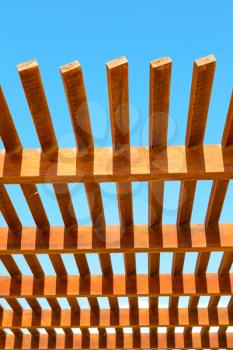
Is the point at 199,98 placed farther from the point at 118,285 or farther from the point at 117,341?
the point at 117,341

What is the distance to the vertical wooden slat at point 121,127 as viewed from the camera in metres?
3.92

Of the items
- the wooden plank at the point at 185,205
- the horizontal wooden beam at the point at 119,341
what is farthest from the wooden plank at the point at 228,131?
the horizontal wooden beam at the point at 119,341

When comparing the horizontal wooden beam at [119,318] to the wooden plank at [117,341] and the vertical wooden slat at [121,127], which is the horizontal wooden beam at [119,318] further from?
the vertical wooden slat at [121,127]

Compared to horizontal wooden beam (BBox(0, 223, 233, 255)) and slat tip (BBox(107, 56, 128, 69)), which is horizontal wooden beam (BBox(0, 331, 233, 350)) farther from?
slat tip (BBox(107, 56, 128, 69))

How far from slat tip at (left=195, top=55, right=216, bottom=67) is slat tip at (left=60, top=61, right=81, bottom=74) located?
3.39 feet

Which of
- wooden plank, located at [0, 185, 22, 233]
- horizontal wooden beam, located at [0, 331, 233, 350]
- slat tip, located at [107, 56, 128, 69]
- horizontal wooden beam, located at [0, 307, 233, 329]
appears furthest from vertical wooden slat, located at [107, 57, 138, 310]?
horizontal wooden beam, located at [0, 331, 233, 350]

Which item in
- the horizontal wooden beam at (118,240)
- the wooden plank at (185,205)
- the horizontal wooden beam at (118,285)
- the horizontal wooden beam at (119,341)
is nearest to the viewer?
the wooden plank at (185,205)

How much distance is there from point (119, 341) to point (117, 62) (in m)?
8.20

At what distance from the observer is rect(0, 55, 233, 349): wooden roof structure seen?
14.0ft

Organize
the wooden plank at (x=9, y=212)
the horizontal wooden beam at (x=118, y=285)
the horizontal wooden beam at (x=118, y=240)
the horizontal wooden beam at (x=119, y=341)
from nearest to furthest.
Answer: the wooden plank at (x=9, y=212) → the horizontal wooden beam at (x=118, y=240) → the horizontal wooden beam at (x=118, y=285) → the horizontal wooden beam at (x=119, y=341)

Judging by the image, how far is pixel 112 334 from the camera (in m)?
10.6

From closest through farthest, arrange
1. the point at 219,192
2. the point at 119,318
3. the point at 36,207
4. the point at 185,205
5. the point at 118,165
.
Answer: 1. the point at 118,165
2. the point at 219,192
3. the point at 185,205
4. the point at 36,207
5. the point at 119,318

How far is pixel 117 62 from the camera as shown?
3900 mm

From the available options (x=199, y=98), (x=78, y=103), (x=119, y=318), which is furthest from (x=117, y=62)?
(x=119, y=318)
